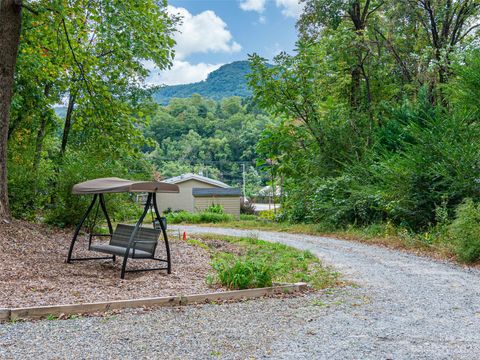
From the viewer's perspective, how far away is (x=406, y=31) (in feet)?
61.2

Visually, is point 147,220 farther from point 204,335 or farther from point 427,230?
point 204,335

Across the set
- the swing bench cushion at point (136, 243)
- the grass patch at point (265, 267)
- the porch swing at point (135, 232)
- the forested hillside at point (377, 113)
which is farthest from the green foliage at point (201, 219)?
the swing bench cushion at point (136, 243)

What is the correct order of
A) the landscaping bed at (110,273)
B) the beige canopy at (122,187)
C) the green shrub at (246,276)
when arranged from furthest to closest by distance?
the beige canopy at (122,187), the green shrub at (246,276), the landscaping bed at (110,273)

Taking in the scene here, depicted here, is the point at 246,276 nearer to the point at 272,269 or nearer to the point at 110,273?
the point at 272,269

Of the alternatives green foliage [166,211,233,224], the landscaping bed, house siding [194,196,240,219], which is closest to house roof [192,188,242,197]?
house siding [194,196,240,219]

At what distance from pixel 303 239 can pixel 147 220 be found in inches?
449

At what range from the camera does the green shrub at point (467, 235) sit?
782 centimetres

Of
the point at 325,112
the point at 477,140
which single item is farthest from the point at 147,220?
the point at 477,140

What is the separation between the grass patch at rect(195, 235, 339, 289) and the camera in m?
5.57

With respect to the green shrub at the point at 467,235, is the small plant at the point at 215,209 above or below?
below

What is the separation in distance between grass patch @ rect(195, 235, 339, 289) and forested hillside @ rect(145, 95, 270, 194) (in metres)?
43.6

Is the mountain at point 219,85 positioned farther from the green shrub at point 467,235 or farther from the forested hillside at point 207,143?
the green shrub at point 467,235

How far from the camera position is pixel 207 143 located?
199 ft

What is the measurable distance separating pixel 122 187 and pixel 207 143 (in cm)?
5445
